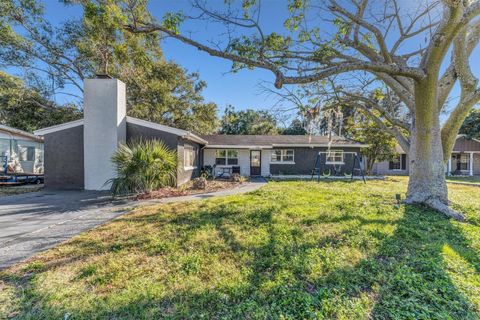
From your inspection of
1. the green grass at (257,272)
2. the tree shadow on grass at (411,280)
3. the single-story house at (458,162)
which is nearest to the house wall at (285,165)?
the single-story house at (458,162)

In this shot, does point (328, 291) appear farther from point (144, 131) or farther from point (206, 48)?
point (144, 131)

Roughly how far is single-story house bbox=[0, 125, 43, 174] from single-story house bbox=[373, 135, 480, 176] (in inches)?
1201

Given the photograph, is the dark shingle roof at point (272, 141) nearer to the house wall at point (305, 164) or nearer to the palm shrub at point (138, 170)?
the house wall at point (305, 164)

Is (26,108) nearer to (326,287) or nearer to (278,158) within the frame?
(278,158)

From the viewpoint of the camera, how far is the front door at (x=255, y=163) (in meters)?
18.7

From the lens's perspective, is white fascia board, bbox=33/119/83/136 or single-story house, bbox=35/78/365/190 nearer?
single-story house, bbox=35/78/365/190

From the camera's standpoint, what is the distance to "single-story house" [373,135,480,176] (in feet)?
75.9

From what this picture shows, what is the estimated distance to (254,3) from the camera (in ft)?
22.4

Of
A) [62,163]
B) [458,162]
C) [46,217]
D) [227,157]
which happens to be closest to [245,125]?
[227,157]

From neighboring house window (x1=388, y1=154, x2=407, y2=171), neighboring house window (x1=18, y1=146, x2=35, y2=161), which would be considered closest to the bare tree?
neighboring house window (x1=18, y1=146, x2=35, y2=161)

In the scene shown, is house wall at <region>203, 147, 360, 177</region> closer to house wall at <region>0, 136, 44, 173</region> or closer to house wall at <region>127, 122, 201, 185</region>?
house wall at <region>127, 122, 201, 185</region>

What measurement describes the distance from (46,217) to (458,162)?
35.1 meters

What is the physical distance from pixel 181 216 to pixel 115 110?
296 inches

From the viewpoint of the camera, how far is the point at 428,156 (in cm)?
672
